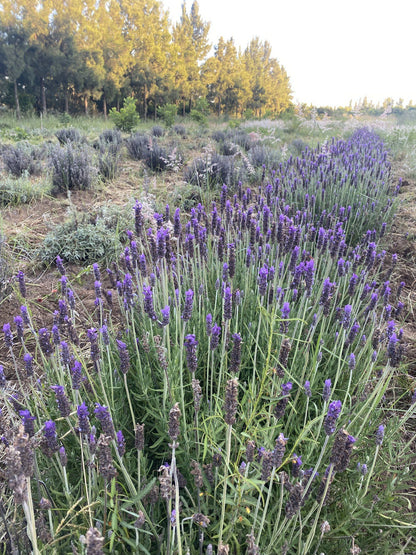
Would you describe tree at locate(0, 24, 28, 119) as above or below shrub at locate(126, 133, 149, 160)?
above

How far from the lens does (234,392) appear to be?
2.95 feet

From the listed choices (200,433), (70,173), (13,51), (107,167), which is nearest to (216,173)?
(107,167)

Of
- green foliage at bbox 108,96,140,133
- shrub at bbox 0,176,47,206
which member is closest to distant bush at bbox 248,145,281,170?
shrub at bbox 0,176,47,206

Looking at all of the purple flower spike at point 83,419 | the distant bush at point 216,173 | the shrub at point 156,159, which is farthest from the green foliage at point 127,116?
the purple flower spike at point 83,419

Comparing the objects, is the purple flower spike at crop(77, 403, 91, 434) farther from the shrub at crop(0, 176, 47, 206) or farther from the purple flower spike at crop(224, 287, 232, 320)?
the shrub at crop(0, 176, 47, 206)

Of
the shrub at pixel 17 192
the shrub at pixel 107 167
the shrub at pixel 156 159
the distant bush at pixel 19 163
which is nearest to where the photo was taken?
the shrub at pixel 17 192

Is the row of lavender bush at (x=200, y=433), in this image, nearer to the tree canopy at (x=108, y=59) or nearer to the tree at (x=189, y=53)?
the tree canopy at (x=108, y=59)

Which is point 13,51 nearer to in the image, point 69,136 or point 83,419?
point 69,136

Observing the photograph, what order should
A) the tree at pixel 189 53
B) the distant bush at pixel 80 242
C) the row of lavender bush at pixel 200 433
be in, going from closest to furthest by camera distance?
the row of lavender bush at pixel 200 433, the distant bush at pixel 80 242, the tree at pixel 189 53

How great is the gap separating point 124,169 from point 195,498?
5.75 meters

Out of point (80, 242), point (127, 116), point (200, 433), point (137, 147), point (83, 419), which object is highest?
point (127, 116)

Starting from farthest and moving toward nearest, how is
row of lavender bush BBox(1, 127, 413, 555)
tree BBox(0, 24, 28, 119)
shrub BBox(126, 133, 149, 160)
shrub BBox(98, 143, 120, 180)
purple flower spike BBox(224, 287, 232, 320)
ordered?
tree BBox(0, 24, 28, 119)
shrub BBox(126, 133, 149, 160)
shrub BBox(98, 143, 120, 180)
purple flower spike BBox(224, 287, 232, 320)
row of lavender bush BBox(1, 127, 413, 555)

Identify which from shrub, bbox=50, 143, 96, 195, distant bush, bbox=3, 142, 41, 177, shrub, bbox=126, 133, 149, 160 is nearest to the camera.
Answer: shrub, bbox=50, 143, 96, 195

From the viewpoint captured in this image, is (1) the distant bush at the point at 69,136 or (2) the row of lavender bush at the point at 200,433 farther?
(1) the distant bush at the point at 69,136
